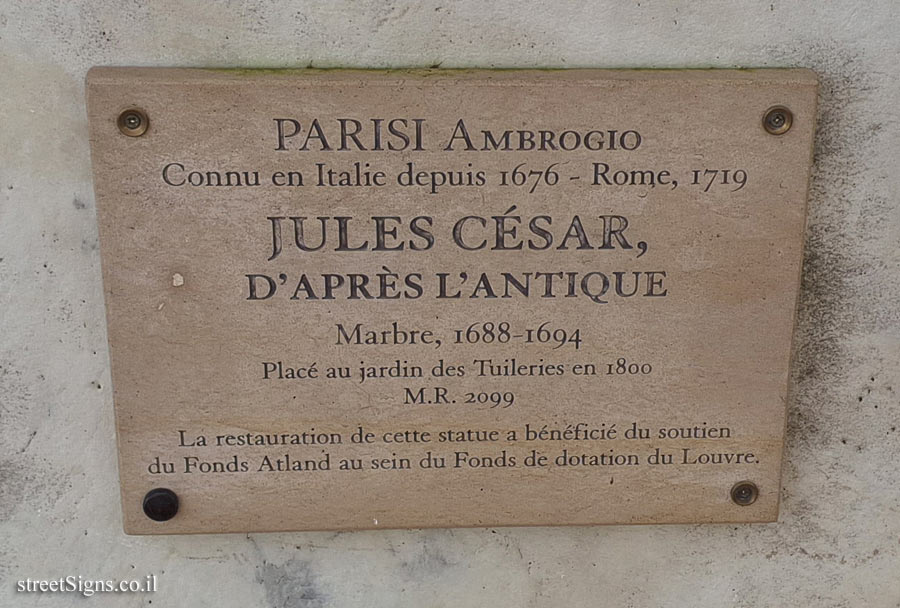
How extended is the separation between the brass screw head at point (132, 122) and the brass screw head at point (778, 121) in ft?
3.36

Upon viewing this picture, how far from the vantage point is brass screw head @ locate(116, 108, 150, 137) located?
4.45 feet

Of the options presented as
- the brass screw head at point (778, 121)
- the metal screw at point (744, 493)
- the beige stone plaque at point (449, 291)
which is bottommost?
the metal screw at point (744, 493)

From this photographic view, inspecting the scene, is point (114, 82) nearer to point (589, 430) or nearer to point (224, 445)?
point (224, 445)

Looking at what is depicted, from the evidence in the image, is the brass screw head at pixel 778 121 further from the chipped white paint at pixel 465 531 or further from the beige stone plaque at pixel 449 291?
the chipped white paint at pixel 465 531

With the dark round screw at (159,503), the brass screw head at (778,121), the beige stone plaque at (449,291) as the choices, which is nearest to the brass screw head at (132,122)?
the beige stone plaque at (449,291)

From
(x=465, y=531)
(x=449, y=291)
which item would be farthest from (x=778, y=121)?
(x=465, y=531)

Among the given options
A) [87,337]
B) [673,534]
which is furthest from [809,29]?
[87,337]

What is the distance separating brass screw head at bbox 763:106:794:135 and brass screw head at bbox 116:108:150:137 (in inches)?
40.4

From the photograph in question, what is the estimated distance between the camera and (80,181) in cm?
145

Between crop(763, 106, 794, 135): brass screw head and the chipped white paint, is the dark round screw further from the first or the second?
crop(763, 106, 794, 135): brass screw head

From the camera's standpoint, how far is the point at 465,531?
1624 millimetres

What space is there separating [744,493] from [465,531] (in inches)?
20.9

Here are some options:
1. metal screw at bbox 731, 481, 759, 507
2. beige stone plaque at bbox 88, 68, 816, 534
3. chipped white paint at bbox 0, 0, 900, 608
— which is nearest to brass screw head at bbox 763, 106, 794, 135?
beige stone plaque at bbox 88, 68, 816, 534

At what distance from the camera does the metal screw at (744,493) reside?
154cm
